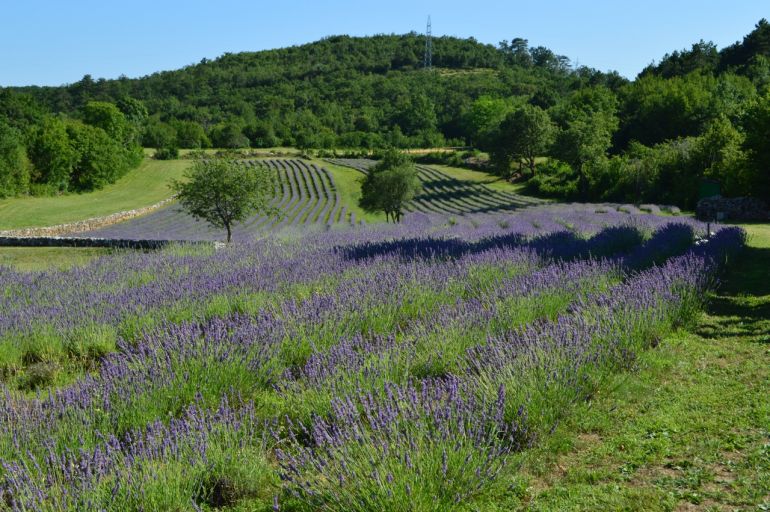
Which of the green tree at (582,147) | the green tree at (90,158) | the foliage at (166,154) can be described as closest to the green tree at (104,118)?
the foliage at (166,154)

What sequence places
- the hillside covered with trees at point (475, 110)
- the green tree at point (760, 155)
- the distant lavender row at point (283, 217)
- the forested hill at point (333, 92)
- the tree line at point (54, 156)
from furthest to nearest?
the forested hill at point (333, 92)
the tree line at point (54, 156)
the hillside covered with trees at point (475, 110)
the distant lavender row at point (283, 217)
the green tree at point (760, 155)

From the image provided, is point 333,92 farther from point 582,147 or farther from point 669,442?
point 669,442

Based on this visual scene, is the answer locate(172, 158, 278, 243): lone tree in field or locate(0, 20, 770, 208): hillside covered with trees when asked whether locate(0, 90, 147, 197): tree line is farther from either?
locate(172, 158, 278, 243): lone tree in field

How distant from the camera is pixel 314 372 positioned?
4.32 metres

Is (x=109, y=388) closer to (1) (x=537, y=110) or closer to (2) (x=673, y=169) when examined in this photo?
(2) (x=673, y=169)

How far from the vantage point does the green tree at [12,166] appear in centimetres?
4041

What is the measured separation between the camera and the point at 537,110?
57.4 metres

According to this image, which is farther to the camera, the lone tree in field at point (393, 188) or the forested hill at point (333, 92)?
the forested hill at point (333, 92)

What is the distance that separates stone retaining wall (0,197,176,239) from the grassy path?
24051 millimetres

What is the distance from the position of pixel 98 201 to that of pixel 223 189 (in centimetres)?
3071

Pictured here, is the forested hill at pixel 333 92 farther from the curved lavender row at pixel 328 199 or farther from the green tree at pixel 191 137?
the curved lavender row at pixel 328 199

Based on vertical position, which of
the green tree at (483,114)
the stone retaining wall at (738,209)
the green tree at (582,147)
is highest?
the green tree at (483,114)

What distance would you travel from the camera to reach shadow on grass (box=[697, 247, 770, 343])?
6.43 m

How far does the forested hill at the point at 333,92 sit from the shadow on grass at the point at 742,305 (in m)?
76.4
